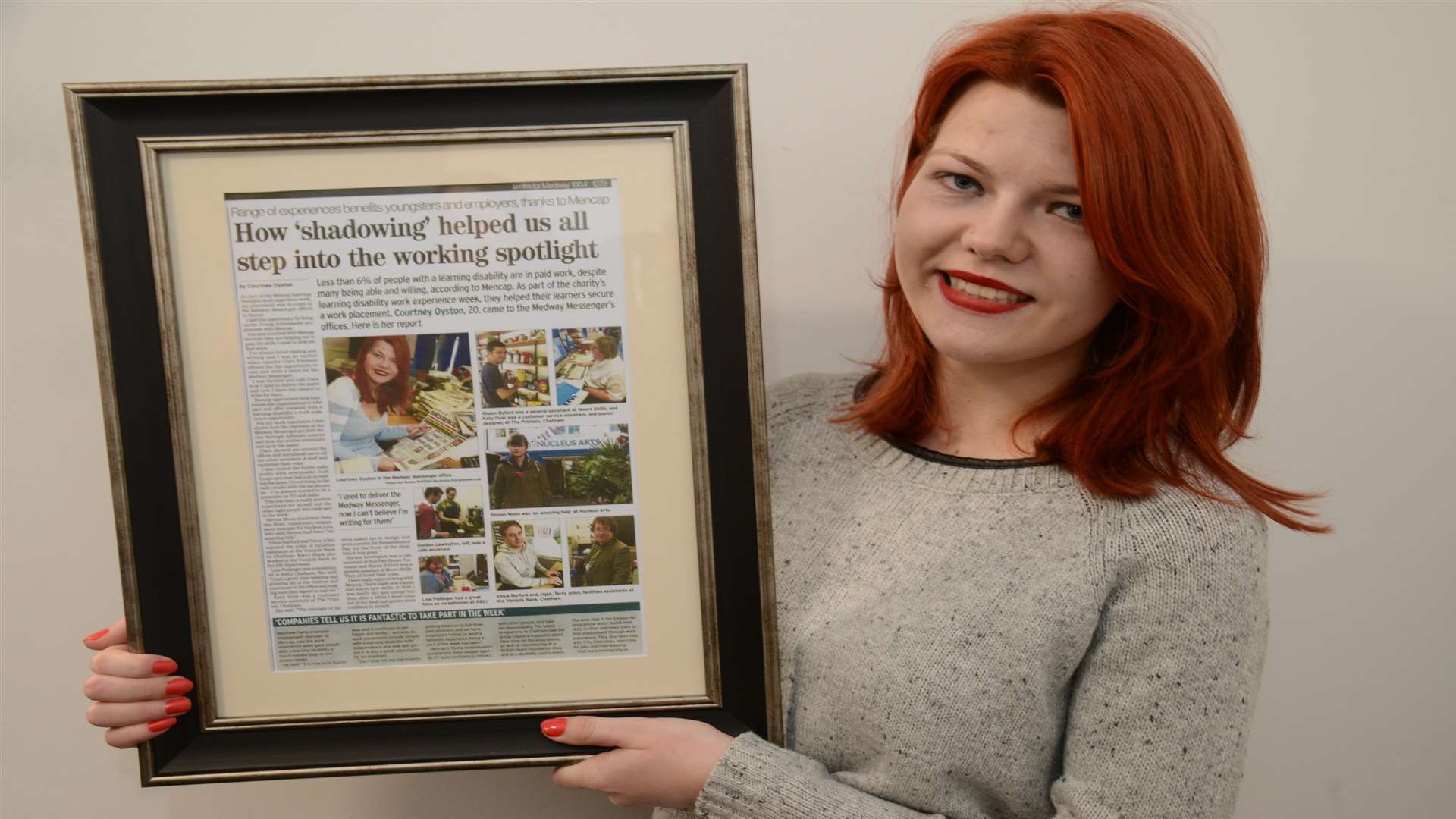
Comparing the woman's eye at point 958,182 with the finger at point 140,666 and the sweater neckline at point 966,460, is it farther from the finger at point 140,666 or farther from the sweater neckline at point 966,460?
Result: the finger at point 140,666

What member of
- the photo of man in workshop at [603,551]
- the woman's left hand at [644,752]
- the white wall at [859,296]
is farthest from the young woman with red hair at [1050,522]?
the white wall at [859,296]

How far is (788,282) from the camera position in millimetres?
1191

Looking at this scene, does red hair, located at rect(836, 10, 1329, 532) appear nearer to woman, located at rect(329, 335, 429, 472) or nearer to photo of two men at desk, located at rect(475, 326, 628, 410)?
photo of two men at desk, located at rect(475, 326, 628, 410)

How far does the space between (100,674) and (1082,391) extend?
0.98 meters

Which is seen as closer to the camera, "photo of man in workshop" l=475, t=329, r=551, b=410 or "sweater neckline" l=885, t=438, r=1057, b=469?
"photo of man in workshop" l=475, t=329, r=551, b=410

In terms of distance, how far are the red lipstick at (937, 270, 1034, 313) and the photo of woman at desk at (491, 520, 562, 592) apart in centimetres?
44

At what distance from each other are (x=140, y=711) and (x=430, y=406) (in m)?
0.37

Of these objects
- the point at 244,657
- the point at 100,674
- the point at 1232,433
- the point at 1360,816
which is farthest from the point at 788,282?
the point at 1360,816

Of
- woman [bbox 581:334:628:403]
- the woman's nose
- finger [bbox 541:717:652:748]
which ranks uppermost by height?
the woman's nose

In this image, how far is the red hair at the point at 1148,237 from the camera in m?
0.78

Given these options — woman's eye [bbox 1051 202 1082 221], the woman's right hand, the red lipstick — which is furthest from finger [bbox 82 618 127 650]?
woman's eye [bbox 1051 202 1082 221]

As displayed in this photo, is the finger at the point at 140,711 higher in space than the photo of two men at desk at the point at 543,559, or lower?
lower

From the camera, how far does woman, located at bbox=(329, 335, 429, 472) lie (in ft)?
2.50

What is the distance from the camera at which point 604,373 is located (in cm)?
77
